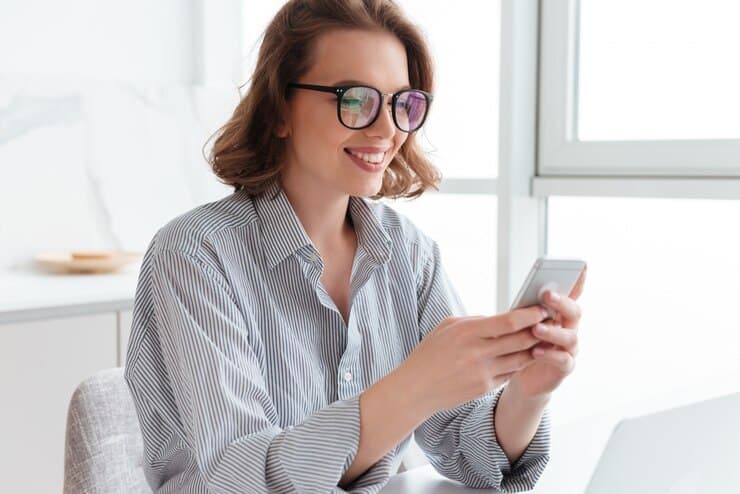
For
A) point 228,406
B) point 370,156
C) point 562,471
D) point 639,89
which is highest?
point 639,89

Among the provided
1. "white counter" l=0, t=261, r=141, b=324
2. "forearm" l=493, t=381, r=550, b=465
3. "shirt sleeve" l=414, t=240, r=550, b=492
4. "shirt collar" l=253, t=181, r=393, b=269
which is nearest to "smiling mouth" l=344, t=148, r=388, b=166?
"shirt collar" l=253, t=181, r=393, b=269

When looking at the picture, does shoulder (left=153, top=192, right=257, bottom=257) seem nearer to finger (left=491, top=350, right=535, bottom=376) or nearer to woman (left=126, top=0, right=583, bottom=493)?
woman (left=126, top=0, right=583, bottom=493)

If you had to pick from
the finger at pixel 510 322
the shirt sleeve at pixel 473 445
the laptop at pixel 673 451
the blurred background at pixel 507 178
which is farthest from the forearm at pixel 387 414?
the blurred background at pixel 507 178

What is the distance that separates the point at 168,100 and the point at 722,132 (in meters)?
1.85

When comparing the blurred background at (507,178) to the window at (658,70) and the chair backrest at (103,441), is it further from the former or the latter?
the chair backrest at (103,441)

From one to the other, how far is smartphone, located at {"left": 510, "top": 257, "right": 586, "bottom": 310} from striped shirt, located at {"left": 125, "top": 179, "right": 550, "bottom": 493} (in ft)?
0.79

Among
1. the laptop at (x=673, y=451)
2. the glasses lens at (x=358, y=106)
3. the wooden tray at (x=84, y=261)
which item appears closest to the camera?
the laptop at (x=673, y=451)

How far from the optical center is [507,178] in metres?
2.35

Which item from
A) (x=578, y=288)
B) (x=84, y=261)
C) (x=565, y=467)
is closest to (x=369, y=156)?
(x=578, y=288)

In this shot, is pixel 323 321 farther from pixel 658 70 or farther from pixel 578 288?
pixel 658 70

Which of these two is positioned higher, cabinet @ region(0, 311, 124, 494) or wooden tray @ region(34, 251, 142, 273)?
wooden tray @ region(34, 251, 142, 273)

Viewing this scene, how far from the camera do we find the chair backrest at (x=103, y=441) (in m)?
1.26

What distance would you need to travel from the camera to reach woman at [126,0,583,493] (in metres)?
1.07

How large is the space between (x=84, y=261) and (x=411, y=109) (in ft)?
5.44
